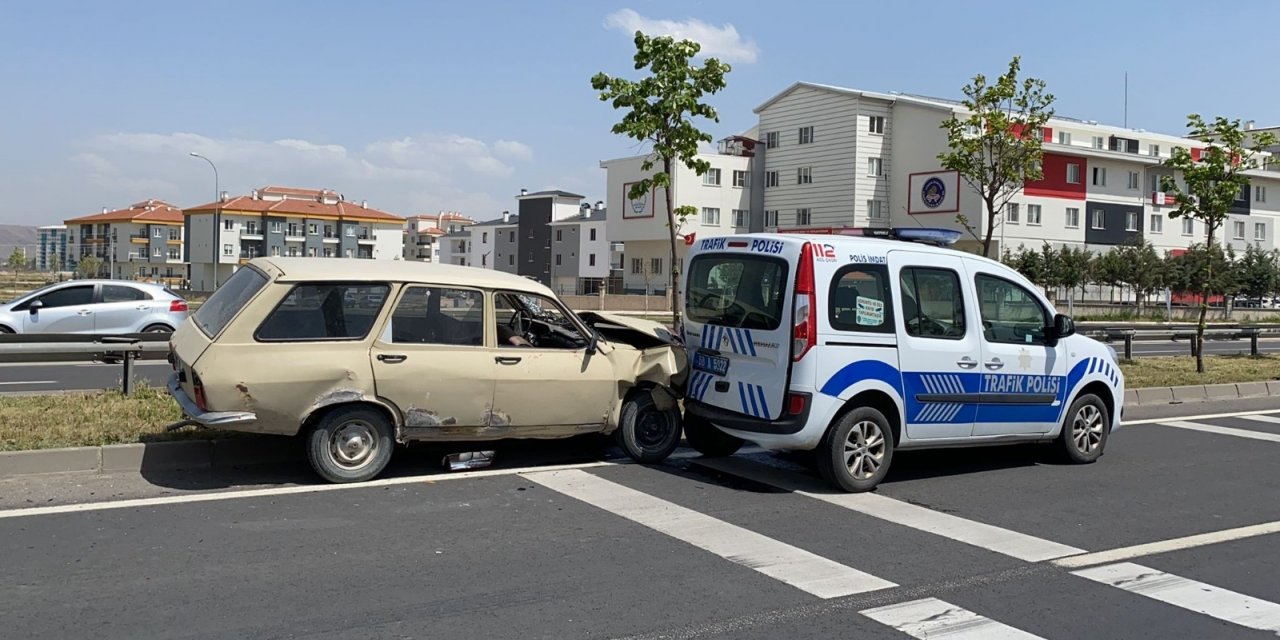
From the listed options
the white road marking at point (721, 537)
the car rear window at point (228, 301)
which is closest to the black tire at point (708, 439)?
the white road marking at point (721, 537)

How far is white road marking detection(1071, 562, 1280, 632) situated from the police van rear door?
2.60 metres

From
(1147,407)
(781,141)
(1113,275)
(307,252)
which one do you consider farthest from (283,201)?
(1147,407)

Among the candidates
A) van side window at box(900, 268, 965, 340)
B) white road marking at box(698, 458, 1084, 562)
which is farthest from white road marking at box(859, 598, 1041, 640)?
van side window at box(900, 268, 965, 340)

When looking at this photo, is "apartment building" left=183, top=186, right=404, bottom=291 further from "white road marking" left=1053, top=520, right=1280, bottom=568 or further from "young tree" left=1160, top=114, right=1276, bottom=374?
"white road marking" left=1053, top=520, right=1280, bottom=568

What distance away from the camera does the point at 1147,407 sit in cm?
1437

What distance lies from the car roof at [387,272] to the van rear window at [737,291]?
1.34 meters

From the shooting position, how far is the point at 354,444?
25.2 feet

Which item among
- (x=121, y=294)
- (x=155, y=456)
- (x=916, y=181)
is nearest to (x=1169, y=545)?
(x=155, y=456)

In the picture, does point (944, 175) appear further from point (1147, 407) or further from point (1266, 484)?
point (1266, 484)

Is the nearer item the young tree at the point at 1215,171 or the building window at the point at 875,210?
the young tree at the point at 1215,171

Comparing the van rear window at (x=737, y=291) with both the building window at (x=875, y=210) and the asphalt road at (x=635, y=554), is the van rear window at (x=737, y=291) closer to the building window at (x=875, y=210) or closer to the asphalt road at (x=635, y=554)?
the asphalt road at (x=635, y=554)

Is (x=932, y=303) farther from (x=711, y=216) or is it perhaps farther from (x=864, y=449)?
(x=711, y=216)

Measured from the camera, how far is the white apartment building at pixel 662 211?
63.4 meters

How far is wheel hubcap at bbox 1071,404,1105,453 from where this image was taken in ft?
31.1
